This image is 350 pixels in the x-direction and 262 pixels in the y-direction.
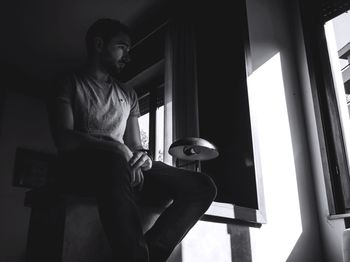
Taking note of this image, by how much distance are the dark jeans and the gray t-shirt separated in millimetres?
204

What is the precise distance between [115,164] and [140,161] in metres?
0.19

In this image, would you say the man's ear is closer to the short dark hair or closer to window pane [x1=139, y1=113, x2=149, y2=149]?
the short dark hair

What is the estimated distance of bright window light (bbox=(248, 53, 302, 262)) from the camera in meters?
2.70

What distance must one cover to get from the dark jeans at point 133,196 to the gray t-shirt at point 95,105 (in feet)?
0.67

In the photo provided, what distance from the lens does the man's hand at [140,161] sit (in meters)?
1.50

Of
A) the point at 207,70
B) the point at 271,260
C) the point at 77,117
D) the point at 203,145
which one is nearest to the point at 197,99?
the point at 207,70

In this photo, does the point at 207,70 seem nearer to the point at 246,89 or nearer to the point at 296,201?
the point at 246,89

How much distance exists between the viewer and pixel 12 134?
5191mm

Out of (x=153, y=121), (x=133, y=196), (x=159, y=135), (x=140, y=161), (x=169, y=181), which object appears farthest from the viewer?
(x=153, y=121)

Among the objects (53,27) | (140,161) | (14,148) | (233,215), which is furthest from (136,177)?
(14,148)

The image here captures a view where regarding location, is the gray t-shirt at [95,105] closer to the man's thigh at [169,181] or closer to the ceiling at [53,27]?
the man's thigh at [169,181]

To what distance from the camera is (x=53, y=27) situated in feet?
14.6

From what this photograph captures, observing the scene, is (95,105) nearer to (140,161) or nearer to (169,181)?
(140,161)

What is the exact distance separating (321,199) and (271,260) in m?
0.76
